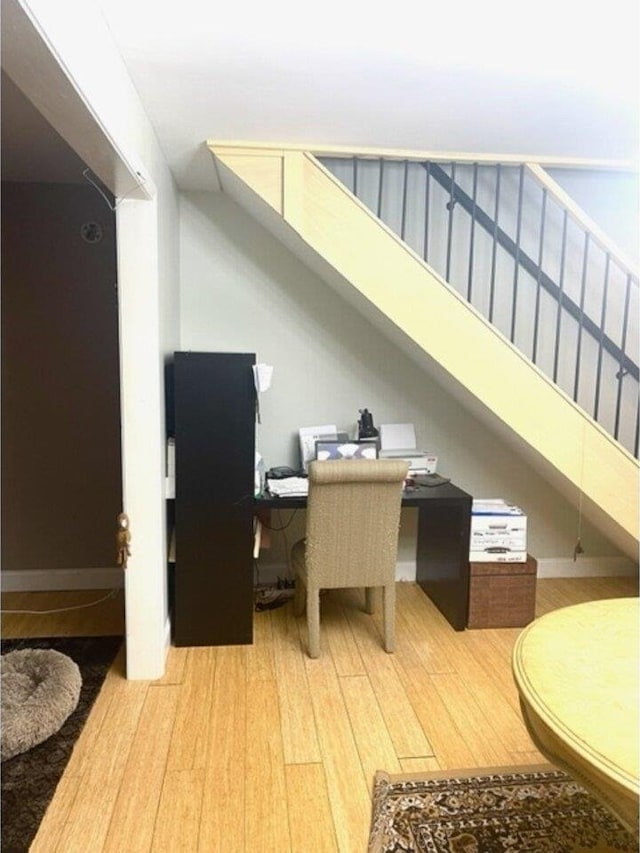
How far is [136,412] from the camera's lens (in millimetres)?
2260

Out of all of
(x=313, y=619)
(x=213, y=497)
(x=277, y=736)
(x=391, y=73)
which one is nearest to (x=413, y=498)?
(x=313, y=619)

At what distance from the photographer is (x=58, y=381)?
3.17m

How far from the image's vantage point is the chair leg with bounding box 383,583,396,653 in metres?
2.58

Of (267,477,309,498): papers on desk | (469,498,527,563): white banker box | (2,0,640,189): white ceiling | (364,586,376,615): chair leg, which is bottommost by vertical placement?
(364,586,376,615): chair leg

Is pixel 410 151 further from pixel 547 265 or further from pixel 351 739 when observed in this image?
pixel 351 739

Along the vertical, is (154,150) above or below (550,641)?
above

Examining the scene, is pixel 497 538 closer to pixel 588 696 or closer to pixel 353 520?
pixel 353 520

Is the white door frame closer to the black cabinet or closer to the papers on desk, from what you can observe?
the black cabinet

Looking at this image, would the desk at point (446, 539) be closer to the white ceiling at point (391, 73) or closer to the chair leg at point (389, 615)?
the chair leg at point (389, 615)

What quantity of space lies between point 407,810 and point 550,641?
30.8 inches

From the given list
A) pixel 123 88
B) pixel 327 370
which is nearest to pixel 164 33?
pixel 123 88

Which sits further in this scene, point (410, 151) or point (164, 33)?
point (410, 151)

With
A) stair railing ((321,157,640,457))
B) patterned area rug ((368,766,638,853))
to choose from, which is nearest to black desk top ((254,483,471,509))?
stair railing ((321,157,640,457))

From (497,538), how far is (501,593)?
0.97 ft
